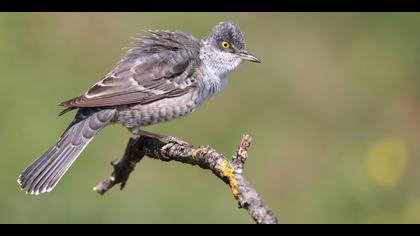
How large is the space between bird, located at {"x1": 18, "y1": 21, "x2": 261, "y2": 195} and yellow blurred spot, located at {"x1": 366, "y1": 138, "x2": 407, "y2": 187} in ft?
7.40

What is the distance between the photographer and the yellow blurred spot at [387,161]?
850 centimetres

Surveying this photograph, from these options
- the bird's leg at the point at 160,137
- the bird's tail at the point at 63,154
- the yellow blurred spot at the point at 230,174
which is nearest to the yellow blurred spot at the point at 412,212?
the bird's leg at the point at 160,137

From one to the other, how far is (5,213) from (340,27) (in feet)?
17.6

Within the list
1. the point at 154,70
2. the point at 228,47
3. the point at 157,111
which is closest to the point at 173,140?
the point at 157,111

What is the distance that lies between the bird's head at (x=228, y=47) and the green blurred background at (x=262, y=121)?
1982mm

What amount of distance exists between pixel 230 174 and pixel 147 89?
2352 millimetres

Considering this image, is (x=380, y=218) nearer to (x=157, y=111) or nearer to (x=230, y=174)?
(x=157, y=111)

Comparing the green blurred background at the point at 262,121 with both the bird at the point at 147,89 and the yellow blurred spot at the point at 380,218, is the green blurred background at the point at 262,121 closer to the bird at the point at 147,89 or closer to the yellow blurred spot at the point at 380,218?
the yellow blurred spot at the point at 380,218

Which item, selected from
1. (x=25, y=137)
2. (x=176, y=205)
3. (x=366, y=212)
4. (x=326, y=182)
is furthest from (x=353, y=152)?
(x=25, y=137)

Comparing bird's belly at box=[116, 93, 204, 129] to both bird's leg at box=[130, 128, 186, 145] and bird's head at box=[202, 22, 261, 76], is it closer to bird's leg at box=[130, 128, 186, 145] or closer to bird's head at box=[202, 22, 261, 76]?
bird's leg at box=[130, 128, 186, 145]

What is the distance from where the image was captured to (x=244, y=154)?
4.65m

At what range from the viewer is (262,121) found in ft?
33.3

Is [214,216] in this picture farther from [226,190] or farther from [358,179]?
[358,179]

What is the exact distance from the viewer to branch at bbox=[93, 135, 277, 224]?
4141 millimetres
